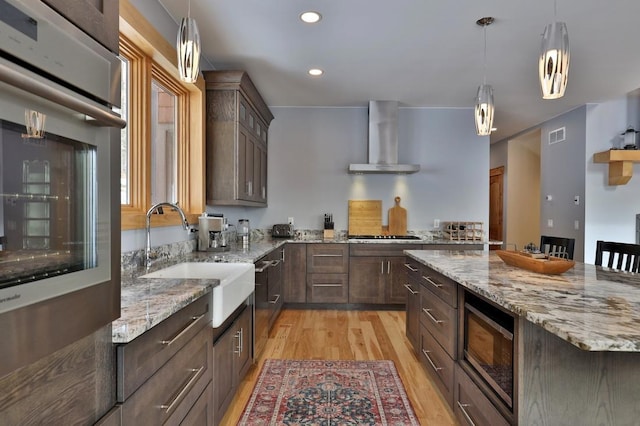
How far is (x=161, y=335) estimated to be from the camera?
47.8 inches

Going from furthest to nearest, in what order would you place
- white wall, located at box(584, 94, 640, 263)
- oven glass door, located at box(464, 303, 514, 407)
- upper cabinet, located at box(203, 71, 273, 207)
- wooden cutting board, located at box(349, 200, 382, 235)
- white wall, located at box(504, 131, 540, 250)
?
white wall, located at box(504, 131, 540, 250)
wooden cutting board, located at box(349, 200, 382, 235)
white wall, located at box(584, 94, 640, 263)
upper cabinet, located at box(203, 71, 273, 207)
oven glass door, located at box(464, 303, 514, 407)

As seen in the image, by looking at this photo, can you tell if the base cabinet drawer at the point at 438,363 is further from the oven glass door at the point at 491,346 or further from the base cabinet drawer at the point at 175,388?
the base cabinet drawer at the point at 175,388

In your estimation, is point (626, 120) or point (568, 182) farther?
point (568, 182)

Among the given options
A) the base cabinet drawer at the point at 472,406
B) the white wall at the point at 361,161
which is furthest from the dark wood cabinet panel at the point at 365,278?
the base cabinet drawer at the point at 472,406

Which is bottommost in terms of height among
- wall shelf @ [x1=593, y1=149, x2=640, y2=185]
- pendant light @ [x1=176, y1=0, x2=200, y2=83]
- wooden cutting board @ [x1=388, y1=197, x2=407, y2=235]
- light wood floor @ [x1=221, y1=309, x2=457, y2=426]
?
light wood floor @ [x1=221, y1=309, x2=457, y2=426]

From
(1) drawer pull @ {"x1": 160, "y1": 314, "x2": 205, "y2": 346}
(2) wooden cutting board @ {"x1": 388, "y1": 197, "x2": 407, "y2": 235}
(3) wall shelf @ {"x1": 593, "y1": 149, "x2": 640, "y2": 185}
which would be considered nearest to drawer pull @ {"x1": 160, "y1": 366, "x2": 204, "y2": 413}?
(1) drawer pull @ {"x1": 160, "y1": 314, "x2": 205, "y2": 346}

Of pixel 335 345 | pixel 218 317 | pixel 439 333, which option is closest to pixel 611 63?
pixel 439 333

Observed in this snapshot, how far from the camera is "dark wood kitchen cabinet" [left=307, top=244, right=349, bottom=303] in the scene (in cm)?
443

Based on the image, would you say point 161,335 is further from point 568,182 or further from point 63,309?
point 568,182

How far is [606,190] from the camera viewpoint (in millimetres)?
4637

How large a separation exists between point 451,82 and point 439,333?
2.86 m

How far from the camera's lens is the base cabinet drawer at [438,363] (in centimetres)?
206

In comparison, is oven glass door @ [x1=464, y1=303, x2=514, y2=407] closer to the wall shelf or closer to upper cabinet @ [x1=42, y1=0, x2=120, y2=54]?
upper cabinet @ [x1=42, y1=0, x2=120, y2=54]

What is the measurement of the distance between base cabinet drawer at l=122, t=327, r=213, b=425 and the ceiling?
223 cm
